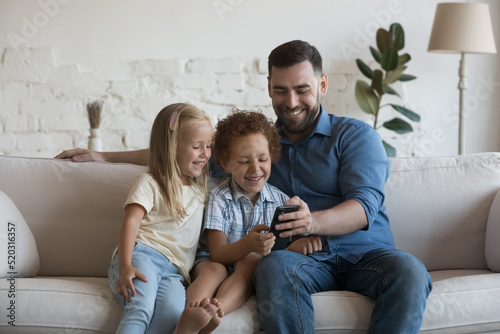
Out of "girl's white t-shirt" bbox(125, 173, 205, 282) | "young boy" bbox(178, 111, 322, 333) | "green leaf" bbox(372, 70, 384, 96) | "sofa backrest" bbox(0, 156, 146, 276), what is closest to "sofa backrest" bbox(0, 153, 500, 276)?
"sofa backrest" bbox(0, 156, 146, 276)

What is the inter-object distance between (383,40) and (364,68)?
22cm

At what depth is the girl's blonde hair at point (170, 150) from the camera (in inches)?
72.6

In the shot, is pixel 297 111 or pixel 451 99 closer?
pixel 297 111

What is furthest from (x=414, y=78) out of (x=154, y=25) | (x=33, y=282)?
(x=33, y=282)

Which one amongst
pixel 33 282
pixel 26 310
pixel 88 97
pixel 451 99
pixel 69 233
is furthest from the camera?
pixel 451 99

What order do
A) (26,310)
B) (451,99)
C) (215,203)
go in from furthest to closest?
(451,99) < (215,203) < (26,310)

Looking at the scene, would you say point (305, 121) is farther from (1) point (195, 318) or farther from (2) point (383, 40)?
(2) point (383, 40)

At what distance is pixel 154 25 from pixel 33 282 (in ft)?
8.07

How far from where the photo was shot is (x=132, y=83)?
381 cm

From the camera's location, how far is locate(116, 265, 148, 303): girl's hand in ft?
5.25

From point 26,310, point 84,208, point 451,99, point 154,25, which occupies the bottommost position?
point 26,310

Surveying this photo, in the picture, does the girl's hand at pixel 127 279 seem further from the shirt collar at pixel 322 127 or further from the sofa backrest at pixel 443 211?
the sofa backrest at pixel 443 211

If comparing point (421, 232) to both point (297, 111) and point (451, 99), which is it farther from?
point (451, 99)

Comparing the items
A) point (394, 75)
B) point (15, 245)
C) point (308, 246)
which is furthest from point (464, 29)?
point (15, 245)
